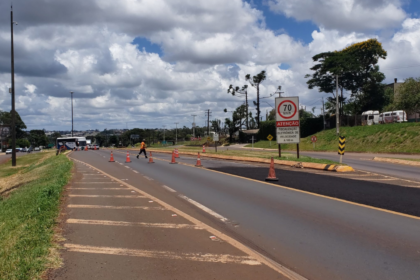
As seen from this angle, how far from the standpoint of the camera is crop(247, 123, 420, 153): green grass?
127 ft

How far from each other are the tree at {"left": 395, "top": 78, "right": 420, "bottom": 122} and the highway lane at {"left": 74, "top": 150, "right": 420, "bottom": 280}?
48.8m

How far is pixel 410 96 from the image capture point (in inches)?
2111

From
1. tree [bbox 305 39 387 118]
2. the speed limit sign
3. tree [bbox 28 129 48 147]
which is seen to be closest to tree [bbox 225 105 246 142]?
tree [bbox 305 39 387 118]

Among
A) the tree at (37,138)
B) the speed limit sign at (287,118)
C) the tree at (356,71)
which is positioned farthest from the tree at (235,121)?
the tree at (37,138)

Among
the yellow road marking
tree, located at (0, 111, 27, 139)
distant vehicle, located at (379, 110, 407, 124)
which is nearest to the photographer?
the yellow road marking

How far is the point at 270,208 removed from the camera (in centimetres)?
944

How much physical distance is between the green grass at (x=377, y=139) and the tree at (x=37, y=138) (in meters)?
125

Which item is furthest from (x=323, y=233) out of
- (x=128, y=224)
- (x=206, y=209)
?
(x=128, y=224)

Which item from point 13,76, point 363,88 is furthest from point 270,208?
point 363,88

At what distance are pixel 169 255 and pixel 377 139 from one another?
4216cm

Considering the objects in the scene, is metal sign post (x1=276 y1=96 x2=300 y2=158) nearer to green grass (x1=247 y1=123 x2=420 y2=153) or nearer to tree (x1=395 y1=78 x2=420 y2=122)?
green grass (x1=247 y1=123 x2=420 y2=153)

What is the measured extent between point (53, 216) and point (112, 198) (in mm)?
2742

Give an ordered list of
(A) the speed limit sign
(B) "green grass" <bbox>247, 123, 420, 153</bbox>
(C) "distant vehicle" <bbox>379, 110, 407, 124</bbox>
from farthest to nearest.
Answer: (C) "distant vehicle" <bbox>379, 110, 407, 124</bbox>
(B) "green grass" <bbox>247, 123, 420, 153</bbox>
(A) the speed limit sign

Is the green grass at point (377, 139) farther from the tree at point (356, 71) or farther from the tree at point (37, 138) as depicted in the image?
the tree at point (37, 138)
